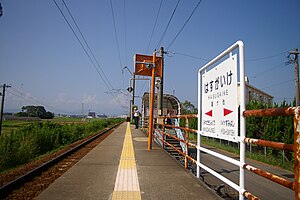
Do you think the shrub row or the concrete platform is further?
the shrub row

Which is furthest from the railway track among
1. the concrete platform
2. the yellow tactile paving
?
the yellow tactile paving

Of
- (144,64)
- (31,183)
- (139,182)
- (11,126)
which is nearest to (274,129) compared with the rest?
(144,64)

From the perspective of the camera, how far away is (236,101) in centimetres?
292

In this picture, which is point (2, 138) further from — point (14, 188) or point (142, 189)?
point (142, 189)

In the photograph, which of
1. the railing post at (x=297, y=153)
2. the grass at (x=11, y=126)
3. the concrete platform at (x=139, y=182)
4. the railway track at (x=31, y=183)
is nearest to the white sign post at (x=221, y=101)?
the concrete platform at (x=139, y=182)

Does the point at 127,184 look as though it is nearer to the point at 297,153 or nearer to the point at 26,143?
the point at 297,153

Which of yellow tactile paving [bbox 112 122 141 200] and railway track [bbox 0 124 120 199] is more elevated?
yellow tactile paving [bbox 112 122 141 200]

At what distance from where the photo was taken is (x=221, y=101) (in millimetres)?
3404

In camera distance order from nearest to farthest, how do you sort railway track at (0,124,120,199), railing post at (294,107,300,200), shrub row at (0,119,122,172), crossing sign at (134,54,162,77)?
1. railing post at (294,107,300,200)
2. railway track at (0,124,120,199)
3. shrub row at (0,119,122,172)
4. crossing sign at (134,54,162,77)

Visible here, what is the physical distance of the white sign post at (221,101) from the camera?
118 inches

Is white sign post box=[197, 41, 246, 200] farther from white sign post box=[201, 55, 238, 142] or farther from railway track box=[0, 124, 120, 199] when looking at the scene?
railway track box=[0, 124, 120, 199]

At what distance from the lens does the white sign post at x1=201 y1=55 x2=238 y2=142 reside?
300cm

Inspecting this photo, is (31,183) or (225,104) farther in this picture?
(31,183)

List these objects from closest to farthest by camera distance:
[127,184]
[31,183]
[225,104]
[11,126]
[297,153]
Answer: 1. [297,153]
2. [225,104]
3. [127,184]
4. [31,183]
5. [11,126]
